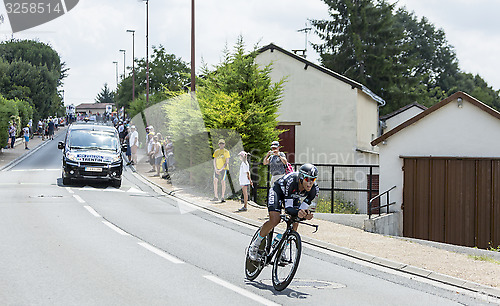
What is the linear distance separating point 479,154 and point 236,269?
12277 mm

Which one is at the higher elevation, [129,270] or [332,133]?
[332,133]

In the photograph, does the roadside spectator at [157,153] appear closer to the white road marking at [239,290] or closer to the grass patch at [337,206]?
the grass patch at [337,206]

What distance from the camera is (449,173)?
62.1 feet

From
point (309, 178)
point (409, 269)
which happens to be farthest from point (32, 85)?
point (309, 178)

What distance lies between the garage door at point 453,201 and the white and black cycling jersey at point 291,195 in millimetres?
12406

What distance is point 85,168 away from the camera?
19609mm

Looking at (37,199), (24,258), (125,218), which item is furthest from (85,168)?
(24,258)

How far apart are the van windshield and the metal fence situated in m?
5.69

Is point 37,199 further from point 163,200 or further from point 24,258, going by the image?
point 24,258

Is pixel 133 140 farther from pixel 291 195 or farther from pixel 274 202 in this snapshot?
pixel 291 195

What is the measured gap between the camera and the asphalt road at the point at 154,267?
716cm

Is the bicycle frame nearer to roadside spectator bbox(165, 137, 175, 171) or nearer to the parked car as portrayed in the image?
the parked car

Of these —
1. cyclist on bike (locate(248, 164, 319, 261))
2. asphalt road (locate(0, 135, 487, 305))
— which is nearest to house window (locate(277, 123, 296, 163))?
asphalt road (locate(0, 135, 487, 305))

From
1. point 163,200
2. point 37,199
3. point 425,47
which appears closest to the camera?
point 37,199
